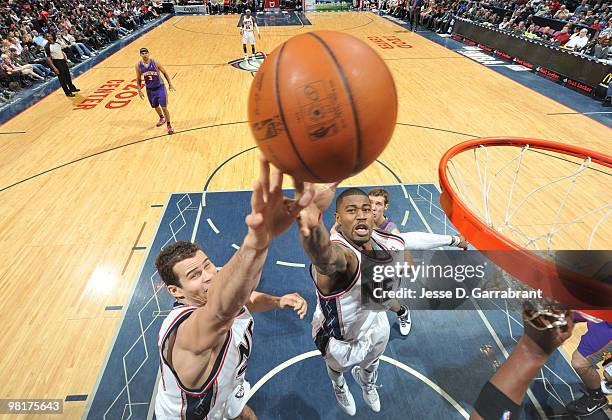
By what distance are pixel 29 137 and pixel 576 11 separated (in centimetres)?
1906

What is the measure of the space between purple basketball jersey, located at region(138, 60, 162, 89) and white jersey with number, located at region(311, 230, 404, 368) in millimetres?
6552

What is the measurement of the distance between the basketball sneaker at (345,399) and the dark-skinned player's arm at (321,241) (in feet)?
4.09

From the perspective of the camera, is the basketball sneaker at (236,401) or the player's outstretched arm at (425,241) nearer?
the basketball sneaker at (236,401)

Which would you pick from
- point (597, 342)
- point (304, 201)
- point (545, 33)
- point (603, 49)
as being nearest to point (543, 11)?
point (545, 33)

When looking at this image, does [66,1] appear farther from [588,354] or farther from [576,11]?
[588,354]

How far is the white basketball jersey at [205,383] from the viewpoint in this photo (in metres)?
1.91

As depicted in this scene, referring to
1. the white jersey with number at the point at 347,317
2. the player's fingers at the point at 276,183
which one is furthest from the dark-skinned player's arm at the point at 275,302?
the player's fingers at the point at 276,183

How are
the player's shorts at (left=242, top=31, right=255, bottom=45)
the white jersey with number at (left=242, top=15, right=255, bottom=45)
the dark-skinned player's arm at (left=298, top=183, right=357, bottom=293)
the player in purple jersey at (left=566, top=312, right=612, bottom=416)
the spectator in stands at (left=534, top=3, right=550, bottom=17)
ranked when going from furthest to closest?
the spectator in stands at (left=534, top=3, right=550, bottom=17) < the player's shorts at (left=242, top=31, right=255, bottom=45) < the white jersey with number at (left=242, top=15, right=255, bottom=45) < the player in purple jersey at (left=566, top=312, right=612, bottom=416) < the dark-skinned player's arm at (left=298, top=183, right=357, bottom=293)

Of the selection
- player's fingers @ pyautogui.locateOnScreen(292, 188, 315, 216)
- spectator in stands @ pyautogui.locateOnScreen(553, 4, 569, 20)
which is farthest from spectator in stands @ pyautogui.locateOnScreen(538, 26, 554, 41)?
player's fingers @ pyautogui.locateOnScreen(292, 188, 315, 216)

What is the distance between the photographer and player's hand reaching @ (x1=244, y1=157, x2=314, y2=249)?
4.59 feet

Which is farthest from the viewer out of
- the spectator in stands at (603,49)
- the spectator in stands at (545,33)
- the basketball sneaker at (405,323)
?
the spectator in stands at (545,33)

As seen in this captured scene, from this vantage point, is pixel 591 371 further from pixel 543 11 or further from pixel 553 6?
pixel 553 6

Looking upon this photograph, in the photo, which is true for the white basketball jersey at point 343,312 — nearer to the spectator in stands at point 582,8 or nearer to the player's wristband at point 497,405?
the player's wristband at point 497,405

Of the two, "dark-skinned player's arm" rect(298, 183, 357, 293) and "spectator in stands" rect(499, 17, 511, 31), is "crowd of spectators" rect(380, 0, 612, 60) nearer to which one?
"spectator in stands" rect(499, 17, 511, 31)
